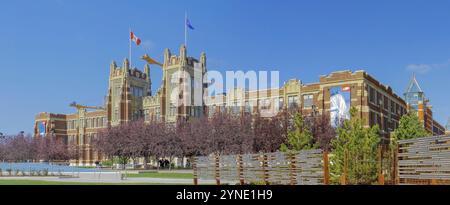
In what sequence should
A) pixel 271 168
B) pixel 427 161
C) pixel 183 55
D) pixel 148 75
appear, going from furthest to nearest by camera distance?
pixel 148 75 → pixel 183 55 → pixel 271 168 → pixel 427 161

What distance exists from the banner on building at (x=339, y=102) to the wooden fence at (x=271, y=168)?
125ft

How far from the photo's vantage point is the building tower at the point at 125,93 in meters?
93.7

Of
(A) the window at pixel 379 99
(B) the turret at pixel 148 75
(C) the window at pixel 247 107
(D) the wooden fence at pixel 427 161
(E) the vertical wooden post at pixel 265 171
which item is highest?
(B) the turret at pixel 148 75

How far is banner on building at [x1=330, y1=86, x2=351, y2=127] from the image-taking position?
6119 cm

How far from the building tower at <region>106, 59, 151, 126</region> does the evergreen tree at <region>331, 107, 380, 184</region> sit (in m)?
69.3

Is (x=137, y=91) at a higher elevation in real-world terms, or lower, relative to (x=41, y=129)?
higher

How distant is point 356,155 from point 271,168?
23.2 ft

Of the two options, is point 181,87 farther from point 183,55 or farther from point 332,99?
point 332,99

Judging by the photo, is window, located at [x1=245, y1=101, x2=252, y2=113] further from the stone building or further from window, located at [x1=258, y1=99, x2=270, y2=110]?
window, located at [x1=258, y1=99, x2=270, y2=110]

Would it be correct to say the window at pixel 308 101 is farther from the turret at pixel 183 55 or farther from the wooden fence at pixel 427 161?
the wooden fence at pixel 427 161

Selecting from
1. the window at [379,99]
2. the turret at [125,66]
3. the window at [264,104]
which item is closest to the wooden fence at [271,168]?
the window at [264,104]

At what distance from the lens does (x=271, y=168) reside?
20000 millimetres

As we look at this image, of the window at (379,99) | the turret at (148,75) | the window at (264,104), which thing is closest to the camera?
the window at (379,99)


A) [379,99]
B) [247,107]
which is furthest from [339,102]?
[247,107]
